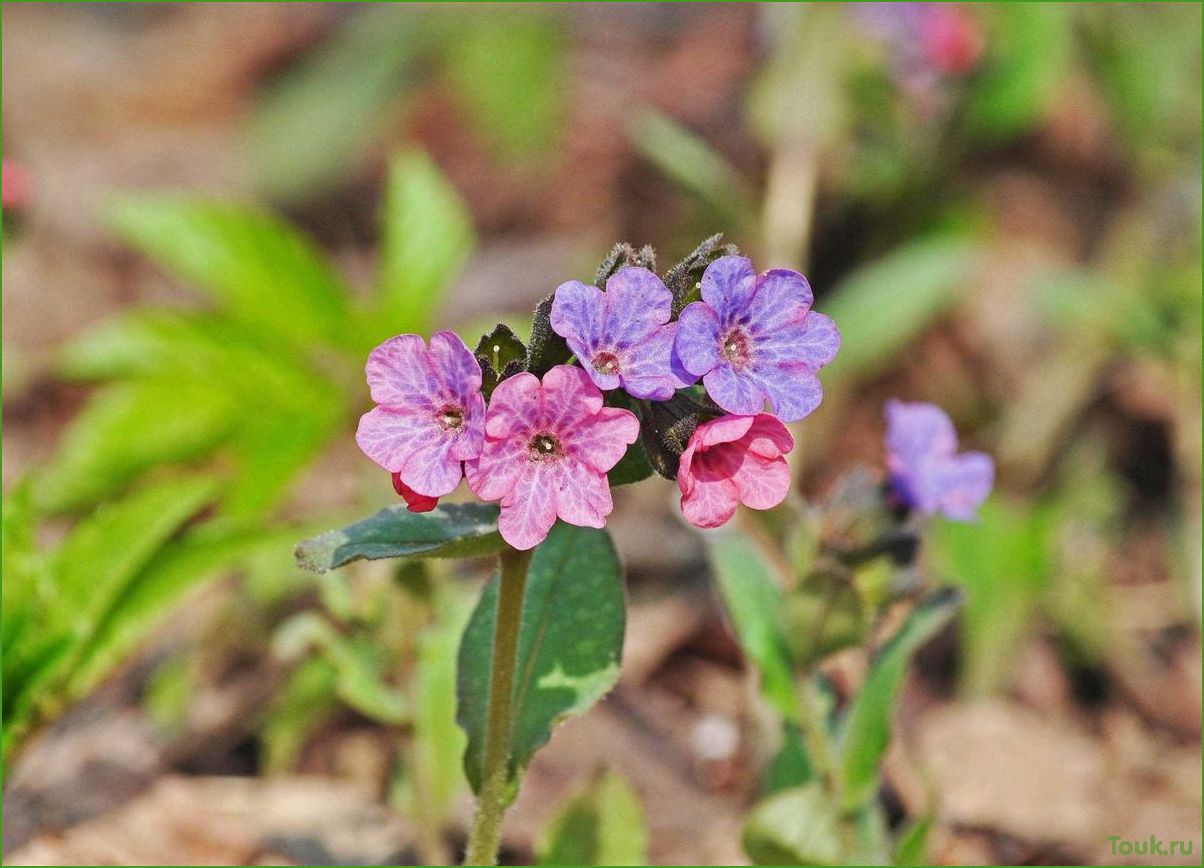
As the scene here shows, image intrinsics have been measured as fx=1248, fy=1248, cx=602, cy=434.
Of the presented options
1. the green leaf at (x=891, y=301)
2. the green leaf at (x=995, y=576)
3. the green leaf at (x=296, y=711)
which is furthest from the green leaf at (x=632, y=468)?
the green leaf at (x=891, y=301)

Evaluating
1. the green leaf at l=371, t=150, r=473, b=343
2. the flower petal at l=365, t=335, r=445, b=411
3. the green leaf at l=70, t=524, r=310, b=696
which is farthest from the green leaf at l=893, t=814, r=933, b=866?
the green leaf at l=371, t=150, r=473, b=343

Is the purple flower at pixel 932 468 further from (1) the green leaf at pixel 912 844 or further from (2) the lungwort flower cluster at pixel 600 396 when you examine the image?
(2) the lungwort flower cluster at pixel 600 396

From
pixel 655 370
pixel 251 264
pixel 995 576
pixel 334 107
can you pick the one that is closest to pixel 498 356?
pixel 655 370

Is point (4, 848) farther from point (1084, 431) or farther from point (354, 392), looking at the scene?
point (1084, 431)

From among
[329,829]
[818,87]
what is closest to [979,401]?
[818,87]

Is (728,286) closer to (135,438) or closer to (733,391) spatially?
(733,391)

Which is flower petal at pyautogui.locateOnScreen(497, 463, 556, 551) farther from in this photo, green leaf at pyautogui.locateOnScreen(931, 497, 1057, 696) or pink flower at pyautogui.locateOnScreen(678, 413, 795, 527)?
green leaf at pyautogui.locateOnScreen(931, 497, 1057, 696)
